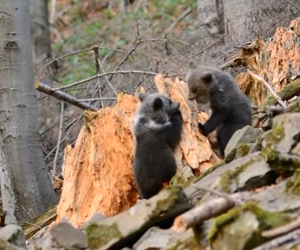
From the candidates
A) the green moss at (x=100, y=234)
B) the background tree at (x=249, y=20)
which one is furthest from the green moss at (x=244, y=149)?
the background tree at (x=249, y=20)

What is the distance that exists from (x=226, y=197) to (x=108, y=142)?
2.86 metres

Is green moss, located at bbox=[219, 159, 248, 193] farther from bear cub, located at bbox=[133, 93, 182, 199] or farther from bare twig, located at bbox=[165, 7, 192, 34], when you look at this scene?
bare twig, located at bbox=[165, 7, 192, 34]

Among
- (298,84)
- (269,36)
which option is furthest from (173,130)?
(269,36)

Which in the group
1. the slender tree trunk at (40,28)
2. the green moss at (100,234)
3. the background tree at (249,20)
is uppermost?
the slender tree trunk at (40,28)

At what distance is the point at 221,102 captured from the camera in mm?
8273

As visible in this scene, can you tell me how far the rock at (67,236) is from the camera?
624 cm

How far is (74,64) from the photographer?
2189cm

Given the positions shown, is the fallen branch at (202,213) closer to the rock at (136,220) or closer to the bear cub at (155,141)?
the rock at (136,220)

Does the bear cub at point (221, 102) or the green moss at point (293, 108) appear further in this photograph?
the bear cub at point (221, 102)

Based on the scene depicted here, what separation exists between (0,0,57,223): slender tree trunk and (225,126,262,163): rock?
12.1 ft

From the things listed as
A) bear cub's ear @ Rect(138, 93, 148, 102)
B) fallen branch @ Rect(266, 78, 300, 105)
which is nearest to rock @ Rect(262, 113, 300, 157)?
bear cub's ear @ Rect(138, 93, 148, 102)

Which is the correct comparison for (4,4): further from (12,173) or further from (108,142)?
(108,142)

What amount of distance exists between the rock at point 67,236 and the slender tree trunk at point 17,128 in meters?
3.70

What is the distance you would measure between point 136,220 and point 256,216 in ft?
3.85
